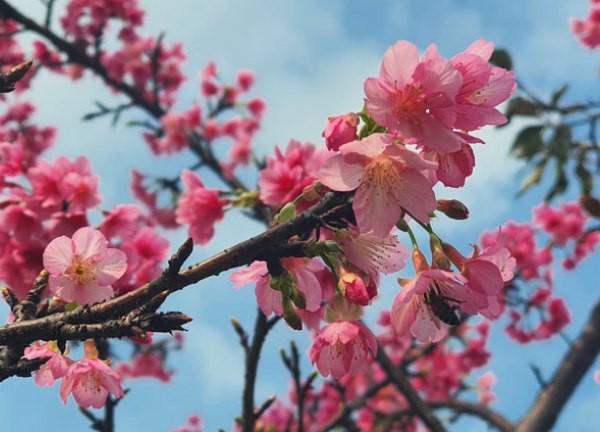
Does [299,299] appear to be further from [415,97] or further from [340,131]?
[415,97]

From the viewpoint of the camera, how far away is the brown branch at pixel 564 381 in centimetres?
361

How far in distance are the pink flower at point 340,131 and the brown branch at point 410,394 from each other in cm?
229

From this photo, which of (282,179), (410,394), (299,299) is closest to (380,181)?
(299,299)

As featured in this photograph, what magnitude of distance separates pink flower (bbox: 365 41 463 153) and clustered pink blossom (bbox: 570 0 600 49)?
524 cm

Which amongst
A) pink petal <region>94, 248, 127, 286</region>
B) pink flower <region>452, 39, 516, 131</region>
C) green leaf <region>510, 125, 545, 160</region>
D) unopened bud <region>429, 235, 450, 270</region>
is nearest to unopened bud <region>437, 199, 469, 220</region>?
unopened bud <region>429, 235, 450, 270</region>

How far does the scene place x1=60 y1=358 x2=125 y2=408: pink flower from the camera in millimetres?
1456

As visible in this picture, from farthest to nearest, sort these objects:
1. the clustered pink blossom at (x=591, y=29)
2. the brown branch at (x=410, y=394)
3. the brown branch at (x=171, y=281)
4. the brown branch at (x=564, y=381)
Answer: the clustered pink blossom at (x=591, y=29) → the brown branch at (x=564, y=381) → the brown branch at (x=410, y=394) → the brown branch at (x=171, y=281)

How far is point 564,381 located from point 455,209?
9.25 ft

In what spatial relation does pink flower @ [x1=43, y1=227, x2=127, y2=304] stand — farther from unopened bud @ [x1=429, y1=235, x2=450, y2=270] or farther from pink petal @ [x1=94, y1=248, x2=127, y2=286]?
unopened bud @ [x1=429, y1=235, x2=450, y2=270]

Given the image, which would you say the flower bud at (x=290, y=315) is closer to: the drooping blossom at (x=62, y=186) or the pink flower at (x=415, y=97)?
the pink flower at (x=415, y=97)

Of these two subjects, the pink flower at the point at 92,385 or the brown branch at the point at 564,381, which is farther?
the brown branch at the point at 564,381

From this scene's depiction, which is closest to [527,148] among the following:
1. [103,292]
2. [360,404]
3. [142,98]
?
[360,404]

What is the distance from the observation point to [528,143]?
15.5 ft

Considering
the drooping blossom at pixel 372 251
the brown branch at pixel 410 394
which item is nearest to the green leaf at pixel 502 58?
the brown branch at pixel 410 394
